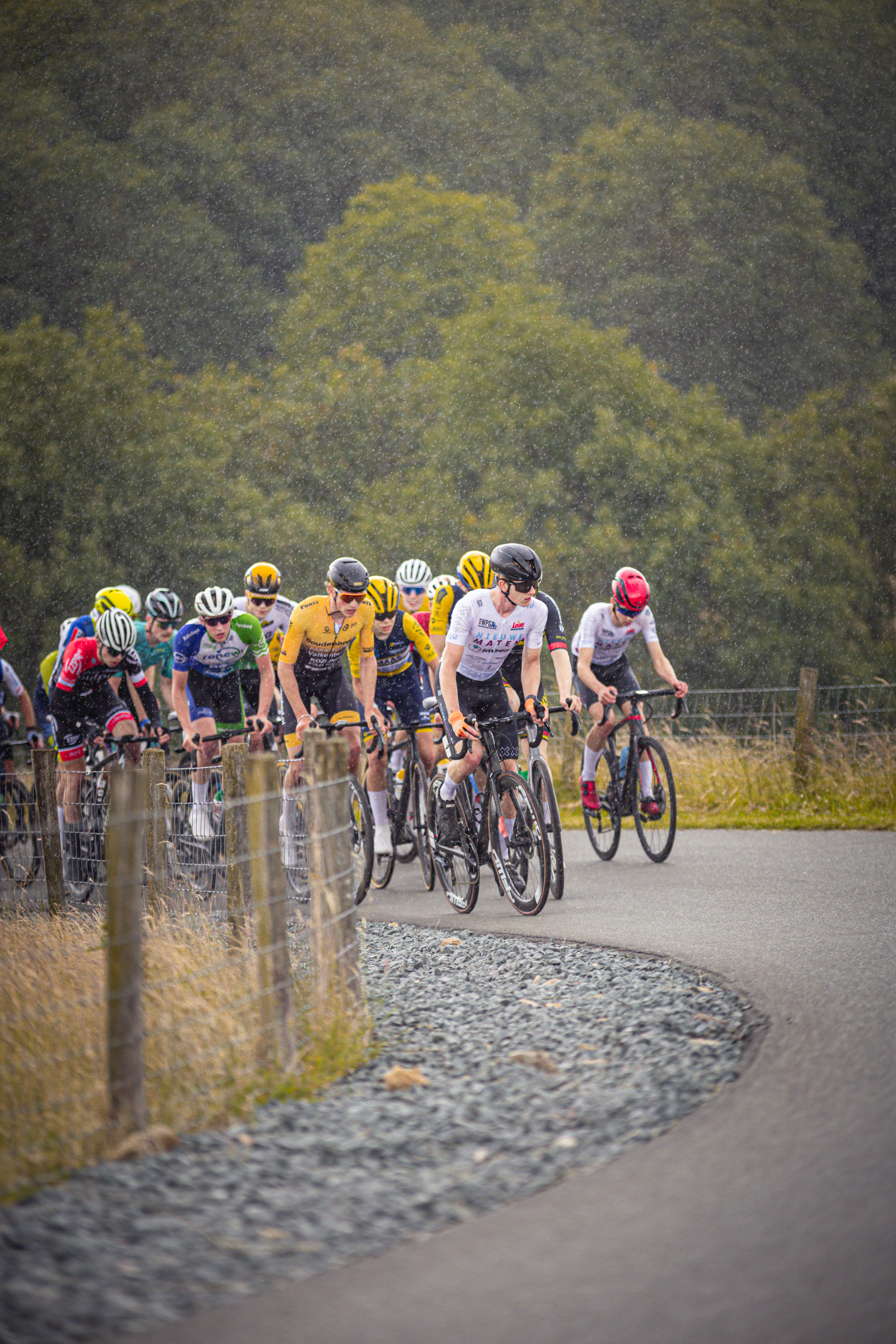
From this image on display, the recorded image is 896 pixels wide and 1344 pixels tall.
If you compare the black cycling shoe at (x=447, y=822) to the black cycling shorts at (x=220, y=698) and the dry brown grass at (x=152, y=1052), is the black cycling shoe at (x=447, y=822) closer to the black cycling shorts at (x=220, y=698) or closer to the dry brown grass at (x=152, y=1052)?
the dry brown grass at (x=152, y=1052)

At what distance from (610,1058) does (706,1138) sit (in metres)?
0.94

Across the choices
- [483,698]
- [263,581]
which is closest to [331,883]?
[483,698]

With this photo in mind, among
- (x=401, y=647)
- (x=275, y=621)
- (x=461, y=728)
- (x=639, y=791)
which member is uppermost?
(x=275, y=621)

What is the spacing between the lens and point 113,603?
12.4 meters

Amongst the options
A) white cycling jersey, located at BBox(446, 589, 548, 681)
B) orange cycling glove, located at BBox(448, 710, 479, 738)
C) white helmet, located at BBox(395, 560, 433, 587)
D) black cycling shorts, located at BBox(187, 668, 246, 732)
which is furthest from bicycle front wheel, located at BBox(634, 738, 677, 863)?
black cycling shorts, located at BBox(187, 668, 246, 732)

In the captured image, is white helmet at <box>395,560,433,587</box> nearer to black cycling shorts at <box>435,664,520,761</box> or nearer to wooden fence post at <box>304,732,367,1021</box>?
black cycling shorts at <box>435,664,520,761</box>

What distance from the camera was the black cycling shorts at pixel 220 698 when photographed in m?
12.0

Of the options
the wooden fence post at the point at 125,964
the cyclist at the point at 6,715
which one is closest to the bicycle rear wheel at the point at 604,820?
the cyclist at the point at 6,715

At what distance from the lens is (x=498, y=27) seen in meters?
72.6

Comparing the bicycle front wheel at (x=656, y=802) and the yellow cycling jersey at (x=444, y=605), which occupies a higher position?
the yellow cycling jersey at (x=444, y=605)

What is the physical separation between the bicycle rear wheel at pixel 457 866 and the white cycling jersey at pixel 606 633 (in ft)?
8.06

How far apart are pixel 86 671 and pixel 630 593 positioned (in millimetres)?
4334

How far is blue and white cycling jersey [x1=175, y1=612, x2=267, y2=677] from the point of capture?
11.6 metres

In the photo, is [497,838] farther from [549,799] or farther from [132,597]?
[132,597]
